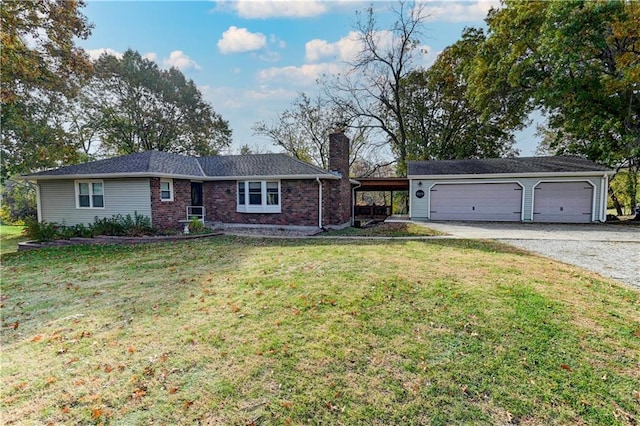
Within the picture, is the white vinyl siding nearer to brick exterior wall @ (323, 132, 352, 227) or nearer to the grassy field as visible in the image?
the grassy field

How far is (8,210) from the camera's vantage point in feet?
77.9

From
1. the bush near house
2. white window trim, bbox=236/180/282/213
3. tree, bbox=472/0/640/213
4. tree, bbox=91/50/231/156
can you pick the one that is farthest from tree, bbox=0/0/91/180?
tree, bbox=472/0/640/213

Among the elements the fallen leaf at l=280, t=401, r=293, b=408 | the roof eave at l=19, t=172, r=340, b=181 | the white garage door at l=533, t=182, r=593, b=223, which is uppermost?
the roof eave at l=19, t=172, r=340, b=181

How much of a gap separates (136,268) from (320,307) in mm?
5266

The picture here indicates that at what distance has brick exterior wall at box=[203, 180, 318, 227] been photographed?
549 inches

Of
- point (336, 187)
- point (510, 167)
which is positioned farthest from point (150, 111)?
point (510, 167)

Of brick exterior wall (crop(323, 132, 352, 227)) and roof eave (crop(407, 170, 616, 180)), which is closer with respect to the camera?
brick exterior wall (crop(323, 132, 352, 227))

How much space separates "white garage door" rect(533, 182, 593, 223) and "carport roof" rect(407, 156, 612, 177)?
0.81 meters

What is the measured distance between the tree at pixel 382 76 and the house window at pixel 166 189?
17544 mm

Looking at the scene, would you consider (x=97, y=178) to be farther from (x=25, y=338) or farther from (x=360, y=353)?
(x=360, y=353)

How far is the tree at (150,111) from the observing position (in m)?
23.6

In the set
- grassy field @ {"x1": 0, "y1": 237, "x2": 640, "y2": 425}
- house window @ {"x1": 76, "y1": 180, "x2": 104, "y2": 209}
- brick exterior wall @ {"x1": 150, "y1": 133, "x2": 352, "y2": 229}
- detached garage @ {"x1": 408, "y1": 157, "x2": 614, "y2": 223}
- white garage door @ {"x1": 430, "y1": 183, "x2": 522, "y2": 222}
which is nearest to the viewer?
grassy field @ {"x1": 0, "y1": 237, "x2": 640, "y2": 425}

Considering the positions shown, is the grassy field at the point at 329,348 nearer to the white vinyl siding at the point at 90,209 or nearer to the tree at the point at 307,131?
the white vinyl siding at the point at 90,209

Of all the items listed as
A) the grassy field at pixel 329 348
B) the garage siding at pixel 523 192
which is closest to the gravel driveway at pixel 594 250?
the grassy field at pixel 329 348
